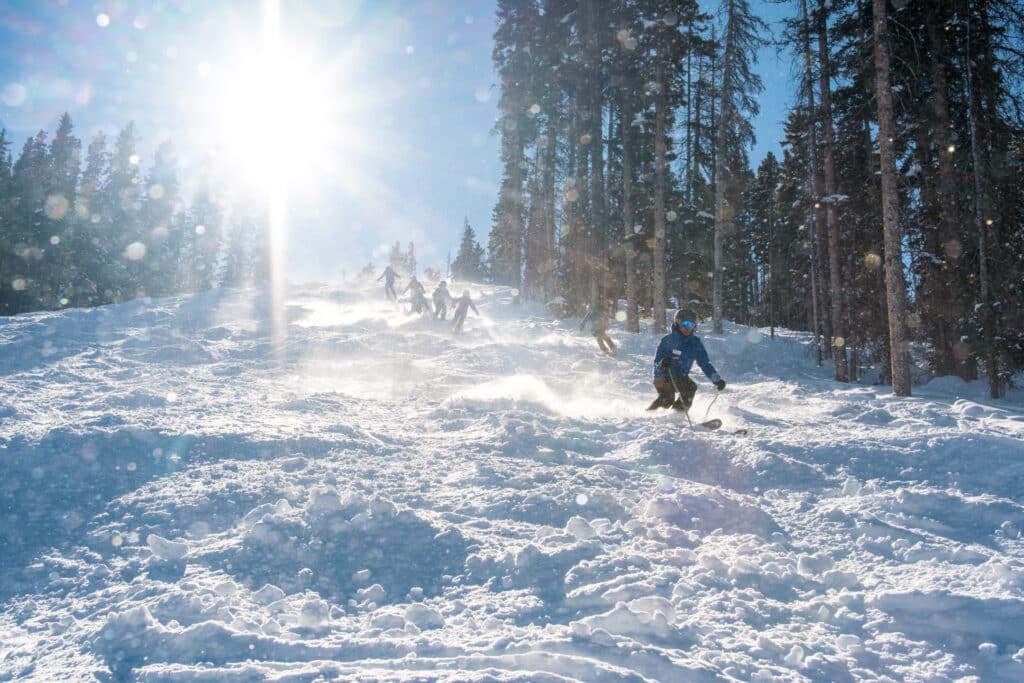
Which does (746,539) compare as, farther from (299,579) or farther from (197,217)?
(197,217)

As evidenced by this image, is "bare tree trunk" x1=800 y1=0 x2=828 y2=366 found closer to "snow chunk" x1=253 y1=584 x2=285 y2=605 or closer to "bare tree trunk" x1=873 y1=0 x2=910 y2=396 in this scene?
"bare tree trunk" x1=873 y1=0 x2=910 y2=396

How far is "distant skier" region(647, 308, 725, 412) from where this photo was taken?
27.2ft

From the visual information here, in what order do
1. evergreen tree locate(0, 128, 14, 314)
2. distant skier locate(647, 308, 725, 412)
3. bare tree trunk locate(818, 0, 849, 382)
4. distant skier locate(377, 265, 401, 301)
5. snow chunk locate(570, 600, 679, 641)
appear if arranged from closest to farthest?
snow chunk locate(570, 600, 679, 641), distant skier locate(647, 308, 725, 412), bare tree trunk locate(818, 0, 849, 382), distant skier locate(377, 265, 401, 301), evergreen tree locate(0, 128, 14, 314)

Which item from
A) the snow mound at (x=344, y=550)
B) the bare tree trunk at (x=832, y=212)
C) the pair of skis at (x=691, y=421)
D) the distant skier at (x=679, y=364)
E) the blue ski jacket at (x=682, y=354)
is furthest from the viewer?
the bare tree trunk at (x=832, y=212)

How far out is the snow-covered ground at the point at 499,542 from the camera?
118 inches

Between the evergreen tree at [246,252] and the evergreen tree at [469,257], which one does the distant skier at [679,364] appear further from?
the evergreen tree at [469,257]

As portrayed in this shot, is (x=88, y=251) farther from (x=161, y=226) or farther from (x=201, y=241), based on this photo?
(x=201, y=241)

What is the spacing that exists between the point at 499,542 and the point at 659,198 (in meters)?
16.8

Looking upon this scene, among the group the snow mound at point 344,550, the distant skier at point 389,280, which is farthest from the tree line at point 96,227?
the snow mound at point 344,550

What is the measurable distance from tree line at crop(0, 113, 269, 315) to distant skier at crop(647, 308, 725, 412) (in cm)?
4939

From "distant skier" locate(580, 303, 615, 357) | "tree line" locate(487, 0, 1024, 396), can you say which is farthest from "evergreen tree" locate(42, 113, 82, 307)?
"distant skier" locate(580, 303, 615, 357)

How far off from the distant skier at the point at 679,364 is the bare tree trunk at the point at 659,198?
33.1 ft

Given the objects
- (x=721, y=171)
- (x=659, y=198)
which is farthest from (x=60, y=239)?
(x=721, y=171)

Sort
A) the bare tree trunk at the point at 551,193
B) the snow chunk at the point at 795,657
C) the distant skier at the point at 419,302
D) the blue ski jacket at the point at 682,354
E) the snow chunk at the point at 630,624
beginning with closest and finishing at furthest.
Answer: the snow chunk at the point at 795,657 < the snow chunk at the point at 630,624 < the blue ski jacket at the point at 682,354 < the distant skier at the point at 419,302 < the bare tree trunk at the point at 551,193
